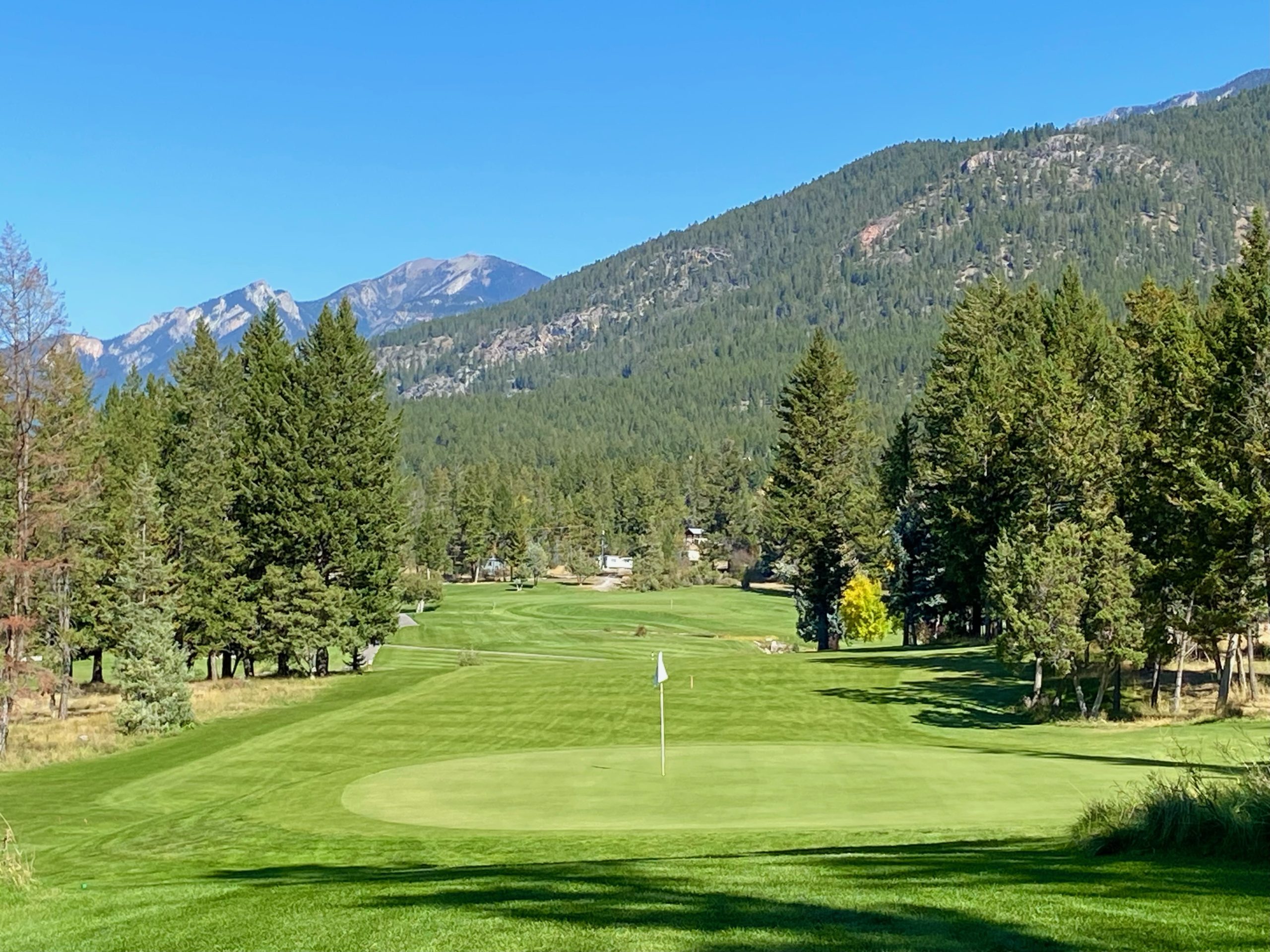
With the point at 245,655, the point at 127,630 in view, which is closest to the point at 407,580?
the point at 245,655

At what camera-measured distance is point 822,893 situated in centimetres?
958

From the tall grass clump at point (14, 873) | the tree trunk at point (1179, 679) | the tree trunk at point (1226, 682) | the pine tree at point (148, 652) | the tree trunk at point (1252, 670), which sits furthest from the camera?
the pine tree at point (148, 652)

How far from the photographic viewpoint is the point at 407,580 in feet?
327

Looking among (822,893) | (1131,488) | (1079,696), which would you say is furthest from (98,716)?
(822,893)

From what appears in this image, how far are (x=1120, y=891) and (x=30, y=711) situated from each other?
4946cm

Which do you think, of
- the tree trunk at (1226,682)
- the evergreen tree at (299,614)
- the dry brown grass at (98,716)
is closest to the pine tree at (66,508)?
the dry brown grass at (98,716)

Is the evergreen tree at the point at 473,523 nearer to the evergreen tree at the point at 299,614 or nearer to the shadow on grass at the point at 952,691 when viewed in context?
the evergreen tree at the point at 299,614

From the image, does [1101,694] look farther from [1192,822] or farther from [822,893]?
[822,893]

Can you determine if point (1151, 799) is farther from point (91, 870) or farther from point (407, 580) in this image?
point (407, 580)

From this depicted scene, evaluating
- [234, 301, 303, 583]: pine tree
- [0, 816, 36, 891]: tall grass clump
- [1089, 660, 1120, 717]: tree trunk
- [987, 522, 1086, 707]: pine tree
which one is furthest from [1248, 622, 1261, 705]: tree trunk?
[234, 301, 303, 583]: pine tree

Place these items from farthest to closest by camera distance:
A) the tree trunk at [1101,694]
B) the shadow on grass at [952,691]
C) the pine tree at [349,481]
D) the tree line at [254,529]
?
the pine tree at [349,481] → the tree line at [254,529] → the shadow on grass at [952,691] → the tree trunk at [1101,694]

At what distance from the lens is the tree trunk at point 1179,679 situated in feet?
114

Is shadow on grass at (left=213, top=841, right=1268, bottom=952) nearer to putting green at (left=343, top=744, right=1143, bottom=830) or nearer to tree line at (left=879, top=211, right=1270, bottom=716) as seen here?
putting green at (left=343, top=744, right=1143, bottom=830)

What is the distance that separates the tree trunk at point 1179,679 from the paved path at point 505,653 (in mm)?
39643
